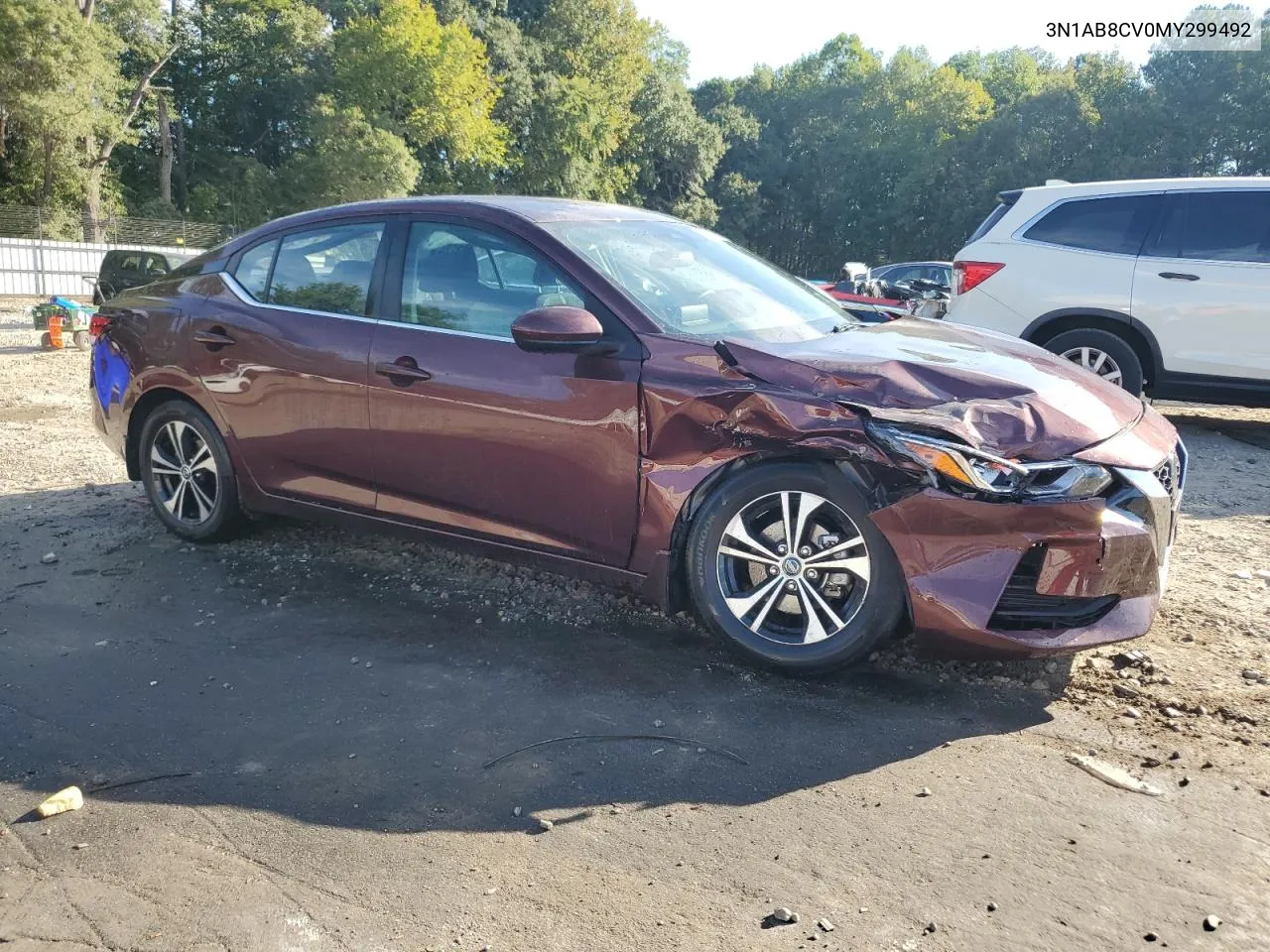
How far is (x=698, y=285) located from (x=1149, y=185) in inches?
216

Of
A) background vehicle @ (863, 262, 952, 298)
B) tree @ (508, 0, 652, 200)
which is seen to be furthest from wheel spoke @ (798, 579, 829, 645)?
tree @ (508, 0, 652, 200)

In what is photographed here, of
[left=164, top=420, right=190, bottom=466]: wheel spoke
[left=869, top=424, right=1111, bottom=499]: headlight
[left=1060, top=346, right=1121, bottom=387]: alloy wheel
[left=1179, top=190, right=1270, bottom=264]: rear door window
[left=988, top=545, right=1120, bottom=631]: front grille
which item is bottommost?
[left=988, top=545, right=1120, bottom=631]: front grille

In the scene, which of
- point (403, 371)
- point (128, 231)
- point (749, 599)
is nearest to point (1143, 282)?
point (749, 599)

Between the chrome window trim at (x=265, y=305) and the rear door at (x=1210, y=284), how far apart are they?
607 centimetres

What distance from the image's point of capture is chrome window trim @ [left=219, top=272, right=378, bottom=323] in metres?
4.48

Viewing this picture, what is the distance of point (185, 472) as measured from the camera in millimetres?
5168

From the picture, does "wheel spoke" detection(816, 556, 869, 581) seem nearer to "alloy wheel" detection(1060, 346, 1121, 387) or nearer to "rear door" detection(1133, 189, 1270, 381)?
"alloy wheel" detection(1060, 346, 1121, 387)

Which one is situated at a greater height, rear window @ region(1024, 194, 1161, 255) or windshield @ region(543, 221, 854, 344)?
rear window @ region(1024, 194, 1161, 255)

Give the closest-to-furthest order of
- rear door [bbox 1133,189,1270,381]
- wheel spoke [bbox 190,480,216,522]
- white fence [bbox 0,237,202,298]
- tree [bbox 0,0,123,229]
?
wheel spoke [bbox 190,480,216,522] → rear door [bbox 1133,189,1270,381] → white fence [bbox 0,237,202,298] → tree [bbox 0,0,123,229]

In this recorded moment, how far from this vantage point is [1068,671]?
3.72m

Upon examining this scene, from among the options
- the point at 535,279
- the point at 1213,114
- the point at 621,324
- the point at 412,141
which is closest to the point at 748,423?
the point at 621,324

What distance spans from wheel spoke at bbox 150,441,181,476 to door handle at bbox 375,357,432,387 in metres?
1.60

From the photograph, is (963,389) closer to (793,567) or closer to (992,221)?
(793,567)

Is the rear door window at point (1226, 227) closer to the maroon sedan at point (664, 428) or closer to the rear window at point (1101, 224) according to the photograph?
the rear window at point (1101, 224)
